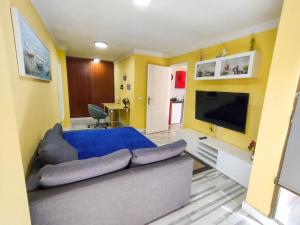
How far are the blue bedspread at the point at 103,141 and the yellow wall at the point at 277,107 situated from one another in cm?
134

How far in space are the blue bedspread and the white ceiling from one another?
1.86m

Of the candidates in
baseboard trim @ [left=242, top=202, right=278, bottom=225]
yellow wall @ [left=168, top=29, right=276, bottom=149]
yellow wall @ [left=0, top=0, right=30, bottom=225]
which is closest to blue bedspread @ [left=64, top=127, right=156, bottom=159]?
yellow wall @ [left=0, top=0, right=30, bottom=225]

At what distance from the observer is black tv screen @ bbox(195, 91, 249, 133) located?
232 centimetres

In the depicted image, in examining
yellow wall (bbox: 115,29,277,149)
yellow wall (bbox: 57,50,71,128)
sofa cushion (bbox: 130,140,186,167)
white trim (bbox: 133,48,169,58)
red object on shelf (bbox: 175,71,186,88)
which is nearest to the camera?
sofa cushion (bbox: 130,140,186,167)

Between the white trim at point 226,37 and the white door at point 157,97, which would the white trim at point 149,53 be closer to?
the white trim at point 226,37

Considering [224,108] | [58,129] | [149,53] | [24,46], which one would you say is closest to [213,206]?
[224,108]

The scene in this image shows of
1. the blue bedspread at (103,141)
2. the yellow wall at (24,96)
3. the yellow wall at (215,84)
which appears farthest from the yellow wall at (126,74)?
the yellow wall at (24,96)

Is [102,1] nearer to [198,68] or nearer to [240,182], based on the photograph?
[198,68]

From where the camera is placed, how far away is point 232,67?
8.23ft

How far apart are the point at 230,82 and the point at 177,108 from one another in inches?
112

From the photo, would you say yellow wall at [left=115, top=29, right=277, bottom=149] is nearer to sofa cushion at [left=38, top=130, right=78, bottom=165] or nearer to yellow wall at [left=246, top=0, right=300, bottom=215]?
yellow wall at [left=246, top=0, right=300, bottom=215]

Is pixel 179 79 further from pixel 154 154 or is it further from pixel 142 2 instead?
pixel 154 154

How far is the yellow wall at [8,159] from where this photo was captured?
0.60 m

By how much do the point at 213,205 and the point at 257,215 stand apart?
1.44 feet
